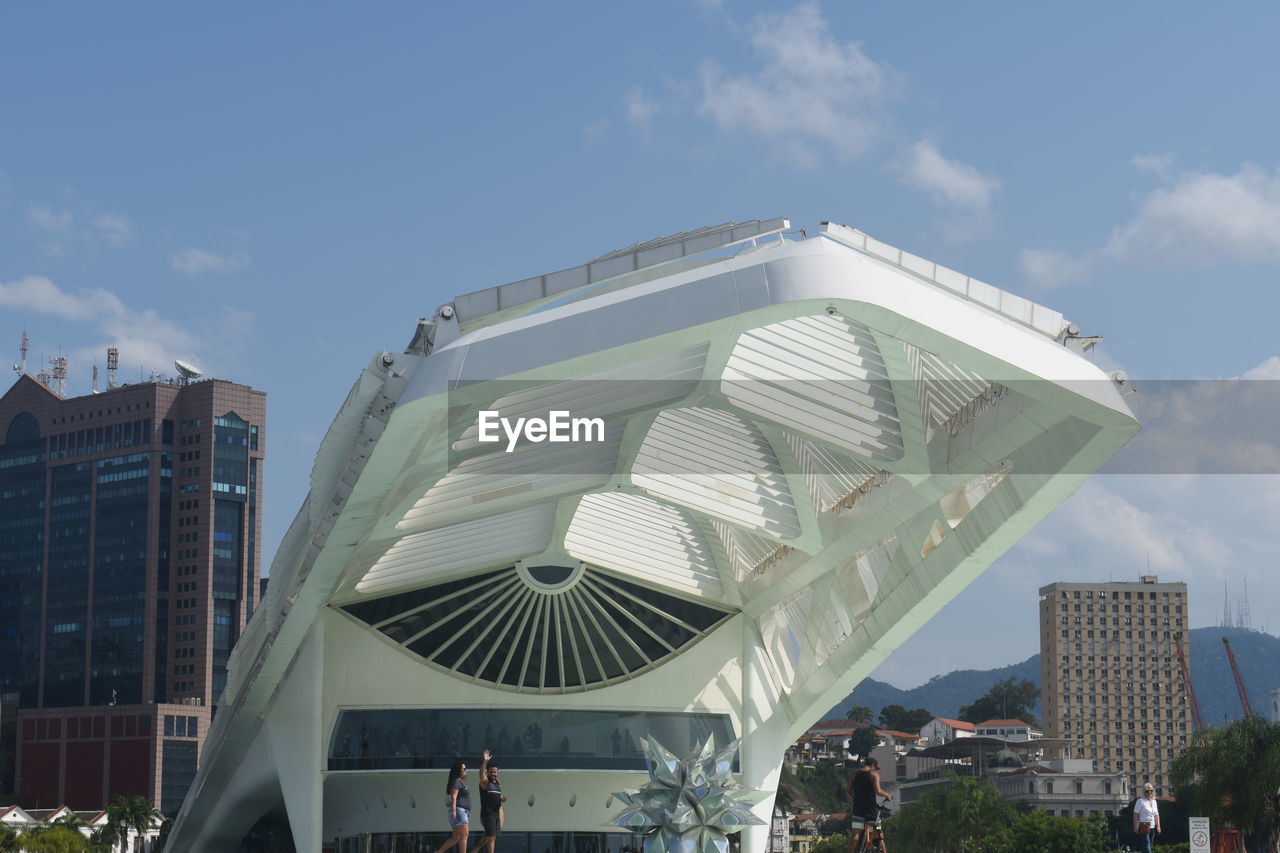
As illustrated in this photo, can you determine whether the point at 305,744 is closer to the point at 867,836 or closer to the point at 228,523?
the point at 867,836

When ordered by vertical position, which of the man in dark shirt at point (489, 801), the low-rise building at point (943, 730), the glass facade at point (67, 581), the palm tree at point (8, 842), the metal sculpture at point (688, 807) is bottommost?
the palm tree at point (8, 842)

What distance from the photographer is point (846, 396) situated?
30594mm

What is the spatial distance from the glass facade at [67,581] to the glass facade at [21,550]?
54.7 inches

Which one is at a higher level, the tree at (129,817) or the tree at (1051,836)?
the tree at (1051,836)

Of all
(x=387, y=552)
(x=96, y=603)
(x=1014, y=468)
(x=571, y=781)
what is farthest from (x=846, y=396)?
(x=96, y=603)

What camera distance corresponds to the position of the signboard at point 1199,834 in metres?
23.2

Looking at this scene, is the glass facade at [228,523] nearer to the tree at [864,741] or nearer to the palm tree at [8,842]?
the palm tree at [8,842]

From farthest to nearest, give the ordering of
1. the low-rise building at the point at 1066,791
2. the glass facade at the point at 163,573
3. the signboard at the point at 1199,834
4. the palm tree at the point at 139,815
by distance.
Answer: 1. the glass facade at the point at 163,573
2. the low-rise building at the point at 1066,791
3. the palm tree at the point at 139,815
4. the signboard at the point at 1199,834

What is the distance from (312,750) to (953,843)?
4502cm

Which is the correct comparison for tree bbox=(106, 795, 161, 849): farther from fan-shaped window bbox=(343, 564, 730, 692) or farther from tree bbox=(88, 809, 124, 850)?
fan-shaped window bbox=(343, 564, 730, 692)

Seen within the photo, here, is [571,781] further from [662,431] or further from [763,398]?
[763,398]

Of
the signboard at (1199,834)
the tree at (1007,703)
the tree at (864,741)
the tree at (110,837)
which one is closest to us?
the signboard at (1199,834)

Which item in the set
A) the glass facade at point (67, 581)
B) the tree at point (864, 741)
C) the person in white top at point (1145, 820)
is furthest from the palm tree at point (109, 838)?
the person in white top at point (1145, 820)

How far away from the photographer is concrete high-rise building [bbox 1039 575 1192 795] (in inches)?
6786
